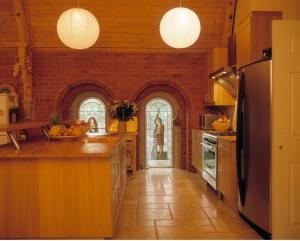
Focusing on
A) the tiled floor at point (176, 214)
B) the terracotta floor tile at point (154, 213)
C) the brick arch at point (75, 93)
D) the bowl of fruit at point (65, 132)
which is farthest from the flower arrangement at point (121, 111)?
the brick arch at point (75, 93)

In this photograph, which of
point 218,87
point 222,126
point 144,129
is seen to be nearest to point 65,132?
point 222,126

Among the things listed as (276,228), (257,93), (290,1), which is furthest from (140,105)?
(276,228)

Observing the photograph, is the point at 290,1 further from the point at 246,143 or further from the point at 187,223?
the point at 187,223

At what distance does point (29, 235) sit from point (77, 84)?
415 cm

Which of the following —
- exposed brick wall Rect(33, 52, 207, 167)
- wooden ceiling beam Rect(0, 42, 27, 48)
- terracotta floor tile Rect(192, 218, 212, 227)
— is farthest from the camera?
exposed brick wall Rect(33, 52, 207, 167)

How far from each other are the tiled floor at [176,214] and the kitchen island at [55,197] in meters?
0.51

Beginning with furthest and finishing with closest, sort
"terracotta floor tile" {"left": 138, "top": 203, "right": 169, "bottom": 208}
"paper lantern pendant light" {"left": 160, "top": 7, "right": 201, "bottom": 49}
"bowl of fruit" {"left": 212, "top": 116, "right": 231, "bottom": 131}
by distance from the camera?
"bowl of fruit" {"left": 212, "top": 116, "right": 231, "bottom": 131}
"terracotta floor tile" {"left": 138, "top": 203, "right": 169, "bottom": 208}
"paper lantern pendant light" {"left": 160, "top": 7, "right": 201, "bottom": 49}

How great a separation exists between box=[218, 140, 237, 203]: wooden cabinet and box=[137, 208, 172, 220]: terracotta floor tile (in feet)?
2.75

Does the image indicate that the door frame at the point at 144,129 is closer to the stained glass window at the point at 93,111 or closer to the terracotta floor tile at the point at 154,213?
the stained glass window at the point at 93,111

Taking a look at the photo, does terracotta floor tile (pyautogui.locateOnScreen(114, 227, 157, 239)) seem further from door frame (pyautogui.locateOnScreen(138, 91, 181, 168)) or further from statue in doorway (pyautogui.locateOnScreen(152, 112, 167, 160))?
statue in doorway (pyautogui.locateOnScreen(152, 112, 167, 160))

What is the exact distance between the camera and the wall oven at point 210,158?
15.5 ft

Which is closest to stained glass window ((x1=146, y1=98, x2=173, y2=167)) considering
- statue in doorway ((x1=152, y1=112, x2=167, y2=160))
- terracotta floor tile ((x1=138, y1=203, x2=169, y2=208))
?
statue in doorway ((x1=152, y1=112, x2=167, y2=160))

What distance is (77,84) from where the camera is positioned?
21.6 feet

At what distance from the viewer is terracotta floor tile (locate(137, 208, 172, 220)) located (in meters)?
3.80
